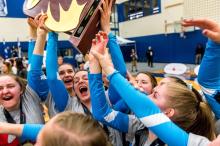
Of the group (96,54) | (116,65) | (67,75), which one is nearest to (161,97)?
(96,54)

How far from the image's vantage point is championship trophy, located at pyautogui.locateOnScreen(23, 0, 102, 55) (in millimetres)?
1746

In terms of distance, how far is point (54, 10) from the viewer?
192 cm

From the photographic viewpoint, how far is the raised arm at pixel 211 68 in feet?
4.91

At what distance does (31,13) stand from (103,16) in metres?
0.57

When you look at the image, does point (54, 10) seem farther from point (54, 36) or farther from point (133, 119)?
point (133, 119)

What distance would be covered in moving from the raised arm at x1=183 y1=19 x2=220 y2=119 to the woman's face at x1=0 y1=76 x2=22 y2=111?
1246 mm

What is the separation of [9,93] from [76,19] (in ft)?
2.47

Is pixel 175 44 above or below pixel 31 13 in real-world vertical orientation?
below

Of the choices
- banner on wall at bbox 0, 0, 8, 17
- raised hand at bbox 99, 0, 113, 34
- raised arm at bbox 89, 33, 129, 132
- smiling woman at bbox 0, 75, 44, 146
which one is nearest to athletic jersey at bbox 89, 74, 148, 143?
raised arm at bbox 89, 33, 129, 132

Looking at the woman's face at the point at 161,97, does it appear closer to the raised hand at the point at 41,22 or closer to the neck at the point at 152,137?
the neck at the point at 152,137

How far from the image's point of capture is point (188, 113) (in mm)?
1645

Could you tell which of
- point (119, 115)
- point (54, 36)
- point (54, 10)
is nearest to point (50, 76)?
point (54, 36)

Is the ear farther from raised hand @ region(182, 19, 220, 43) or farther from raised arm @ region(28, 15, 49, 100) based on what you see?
raised arm @ region(28, 15, 49, 100)

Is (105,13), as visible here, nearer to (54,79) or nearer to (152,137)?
(54,79)
